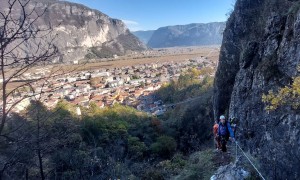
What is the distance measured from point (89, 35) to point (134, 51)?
1693 inches

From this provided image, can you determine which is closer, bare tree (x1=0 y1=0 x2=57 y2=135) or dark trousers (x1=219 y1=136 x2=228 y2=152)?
bare tree (x1=0 y1=0 x2=57 y2=135)

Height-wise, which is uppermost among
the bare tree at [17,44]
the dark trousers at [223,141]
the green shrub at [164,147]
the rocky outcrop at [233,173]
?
the bare tree at [17,44]

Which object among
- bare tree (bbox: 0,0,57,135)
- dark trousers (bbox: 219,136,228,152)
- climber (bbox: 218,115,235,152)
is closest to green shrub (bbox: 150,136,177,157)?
dark trousers (bbox: 219,136,228,152)

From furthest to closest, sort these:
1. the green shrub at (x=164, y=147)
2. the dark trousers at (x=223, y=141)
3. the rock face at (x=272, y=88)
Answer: the green shrub at (x=164, y=147), the dark trousers at (x=223, y=141), the rock face at (x=272, y=88)

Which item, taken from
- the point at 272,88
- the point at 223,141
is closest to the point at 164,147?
the point at 272,88

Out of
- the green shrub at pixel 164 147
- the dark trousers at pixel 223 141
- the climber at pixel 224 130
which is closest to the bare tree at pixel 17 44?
the climber at pixel 224 130

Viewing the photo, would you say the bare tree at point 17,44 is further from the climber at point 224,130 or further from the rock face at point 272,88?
the climber at point 224,130

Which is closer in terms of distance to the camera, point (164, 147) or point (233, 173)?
point (233, 173)

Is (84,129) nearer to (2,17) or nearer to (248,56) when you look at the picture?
(248,56)

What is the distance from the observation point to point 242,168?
683 cm

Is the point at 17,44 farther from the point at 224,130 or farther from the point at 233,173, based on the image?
the point at 224,130

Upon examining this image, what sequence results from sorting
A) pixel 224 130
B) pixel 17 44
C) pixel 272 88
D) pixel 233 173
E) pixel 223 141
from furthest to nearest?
pixel 272 88, pixel 223 141, pixel 224 130, pixel 233 173, pixel 17 44

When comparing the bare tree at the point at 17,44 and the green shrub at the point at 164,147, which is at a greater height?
the bare tree at the point at 17,44

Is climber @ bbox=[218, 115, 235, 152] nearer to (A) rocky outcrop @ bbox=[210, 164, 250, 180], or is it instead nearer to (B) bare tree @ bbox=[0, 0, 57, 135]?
(A) rocky outcrop @ bbox=[210, 164, 250, 180]
